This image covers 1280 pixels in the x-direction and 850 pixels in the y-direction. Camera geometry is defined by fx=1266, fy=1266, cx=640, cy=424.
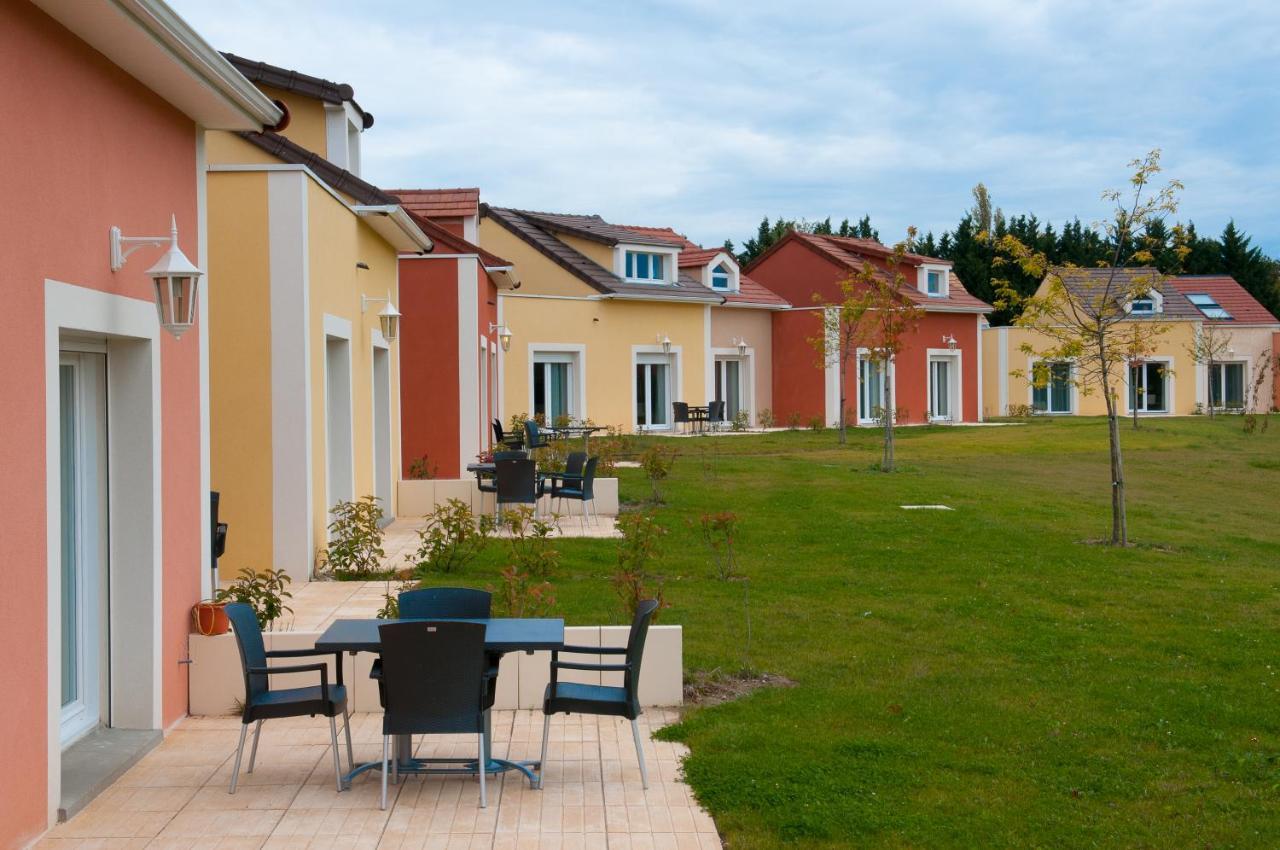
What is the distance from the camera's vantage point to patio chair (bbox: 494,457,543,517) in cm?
1377

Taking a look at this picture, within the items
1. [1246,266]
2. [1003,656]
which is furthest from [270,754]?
[1246,266]

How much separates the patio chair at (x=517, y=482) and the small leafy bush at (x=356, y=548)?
275 centimetres

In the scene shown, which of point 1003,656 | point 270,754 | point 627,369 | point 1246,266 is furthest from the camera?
point 1246,266

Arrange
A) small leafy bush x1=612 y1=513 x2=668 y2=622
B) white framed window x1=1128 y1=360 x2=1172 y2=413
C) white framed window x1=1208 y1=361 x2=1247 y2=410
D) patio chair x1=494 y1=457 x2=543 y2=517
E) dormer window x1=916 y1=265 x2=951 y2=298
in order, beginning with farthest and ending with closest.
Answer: white framed window x1=1208 y1=361 x2=1247 y2=410
white framed window x1=1128 y1=360 x2=1172 y2=413
dormer window x1=916 y1=265 x2=951 y2=298
patio chair x1=494 y1=457 x2=543 y2=517
small leafy bush x1=612 y1=513 x2=668 y2=622

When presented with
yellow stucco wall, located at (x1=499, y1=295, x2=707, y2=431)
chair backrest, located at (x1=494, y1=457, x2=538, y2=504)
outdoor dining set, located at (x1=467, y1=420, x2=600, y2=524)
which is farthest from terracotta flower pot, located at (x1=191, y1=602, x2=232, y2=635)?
yellow stucco wall, located at (x1=499, y1=295, x2=707, y2=431)

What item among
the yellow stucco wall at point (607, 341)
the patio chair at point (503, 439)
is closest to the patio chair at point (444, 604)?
the patio chair at point (503, 439)

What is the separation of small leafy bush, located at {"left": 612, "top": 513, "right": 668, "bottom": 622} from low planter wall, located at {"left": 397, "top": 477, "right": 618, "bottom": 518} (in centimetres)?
375

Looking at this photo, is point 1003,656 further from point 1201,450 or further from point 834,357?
point 834,357

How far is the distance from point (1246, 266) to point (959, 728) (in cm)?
5336

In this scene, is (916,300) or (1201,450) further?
(916,300)

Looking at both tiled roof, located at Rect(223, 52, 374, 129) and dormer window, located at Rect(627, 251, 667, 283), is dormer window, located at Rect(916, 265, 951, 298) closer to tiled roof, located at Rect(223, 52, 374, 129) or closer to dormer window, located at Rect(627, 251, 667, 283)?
dormer window, located at Rect(627, 251, 667, 283)

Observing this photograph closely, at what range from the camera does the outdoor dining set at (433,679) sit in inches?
214

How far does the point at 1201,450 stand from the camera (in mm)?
27109

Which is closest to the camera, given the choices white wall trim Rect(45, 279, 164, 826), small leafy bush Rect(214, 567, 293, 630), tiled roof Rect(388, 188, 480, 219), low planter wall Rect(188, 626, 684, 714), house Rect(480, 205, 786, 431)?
white wall trim Rect(45, 279, 164, 826)
